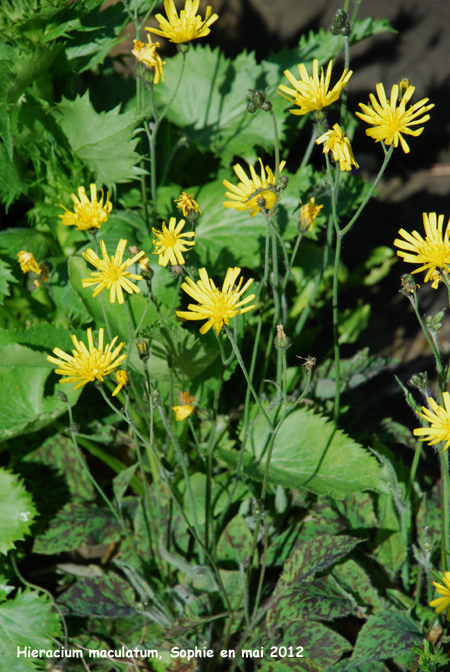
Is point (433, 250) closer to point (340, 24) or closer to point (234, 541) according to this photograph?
point (340, 24)

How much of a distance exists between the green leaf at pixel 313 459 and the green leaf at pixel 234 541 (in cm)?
17

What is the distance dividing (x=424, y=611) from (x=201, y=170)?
5.05ft

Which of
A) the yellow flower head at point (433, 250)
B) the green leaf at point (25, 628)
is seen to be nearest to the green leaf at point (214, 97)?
the yellow flower head at point (433, 250)

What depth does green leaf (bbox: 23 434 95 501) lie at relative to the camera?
151cm

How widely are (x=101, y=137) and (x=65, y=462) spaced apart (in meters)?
0.90

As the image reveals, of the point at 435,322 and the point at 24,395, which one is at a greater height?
the point at 435,322

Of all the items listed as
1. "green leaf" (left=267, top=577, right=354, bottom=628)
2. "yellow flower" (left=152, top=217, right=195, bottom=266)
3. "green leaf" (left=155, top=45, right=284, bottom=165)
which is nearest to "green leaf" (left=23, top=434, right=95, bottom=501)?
"green leaf" (left=267, top=577, right=354, bottom=628)

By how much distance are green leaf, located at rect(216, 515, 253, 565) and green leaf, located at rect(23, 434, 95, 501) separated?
1.31 feet

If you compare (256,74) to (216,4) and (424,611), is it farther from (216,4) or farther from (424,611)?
(424,611)

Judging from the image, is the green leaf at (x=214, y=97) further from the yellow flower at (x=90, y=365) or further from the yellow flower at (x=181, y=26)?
the yellow flower at (x=90, y=365)

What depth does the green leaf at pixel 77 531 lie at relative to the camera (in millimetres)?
1372

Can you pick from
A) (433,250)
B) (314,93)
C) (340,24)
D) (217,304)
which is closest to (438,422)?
(433,250)

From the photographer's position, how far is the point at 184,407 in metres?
1.19

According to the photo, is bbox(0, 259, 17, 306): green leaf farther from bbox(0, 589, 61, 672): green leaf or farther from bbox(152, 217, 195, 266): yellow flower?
bbox(0, 589, 61, 672): green leaf
